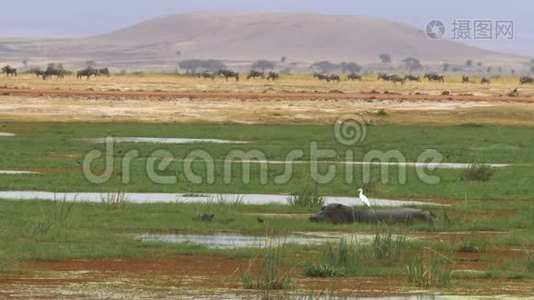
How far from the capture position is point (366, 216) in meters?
21.7

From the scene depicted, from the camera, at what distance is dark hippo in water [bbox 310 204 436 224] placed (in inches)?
843

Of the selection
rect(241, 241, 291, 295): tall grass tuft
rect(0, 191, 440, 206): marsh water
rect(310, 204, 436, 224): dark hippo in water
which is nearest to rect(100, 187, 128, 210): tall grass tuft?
rect(0, 191, 440, 206): marsh water

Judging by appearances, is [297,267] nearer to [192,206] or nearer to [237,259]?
[237,259]

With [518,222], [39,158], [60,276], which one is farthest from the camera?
[39,158]

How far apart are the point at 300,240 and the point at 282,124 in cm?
3373

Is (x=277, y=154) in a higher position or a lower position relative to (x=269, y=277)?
lower

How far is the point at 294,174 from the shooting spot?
31.2 meters

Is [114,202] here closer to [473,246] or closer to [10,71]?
[473,246]

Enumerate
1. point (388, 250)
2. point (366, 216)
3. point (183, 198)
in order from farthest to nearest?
1. point (183, 198)
2. point (366, 216)
3. point (388, 250)

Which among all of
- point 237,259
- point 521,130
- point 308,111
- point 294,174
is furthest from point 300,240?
point 308,111

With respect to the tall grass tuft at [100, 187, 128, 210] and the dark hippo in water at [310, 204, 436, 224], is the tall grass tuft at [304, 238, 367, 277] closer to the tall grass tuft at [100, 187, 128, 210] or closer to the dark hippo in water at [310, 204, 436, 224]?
the dark hippo in water at [310, 204, 436, 224]

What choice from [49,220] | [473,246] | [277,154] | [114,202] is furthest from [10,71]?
[473,246]

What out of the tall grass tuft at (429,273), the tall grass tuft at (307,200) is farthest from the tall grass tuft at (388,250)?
the tall grass tuft at (307,200)

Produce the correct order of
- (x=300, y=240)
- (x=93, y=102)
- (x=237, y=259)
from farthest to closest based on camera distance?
(x=93, y=102) < (x=300, y=240) < (x=237, y=259)
